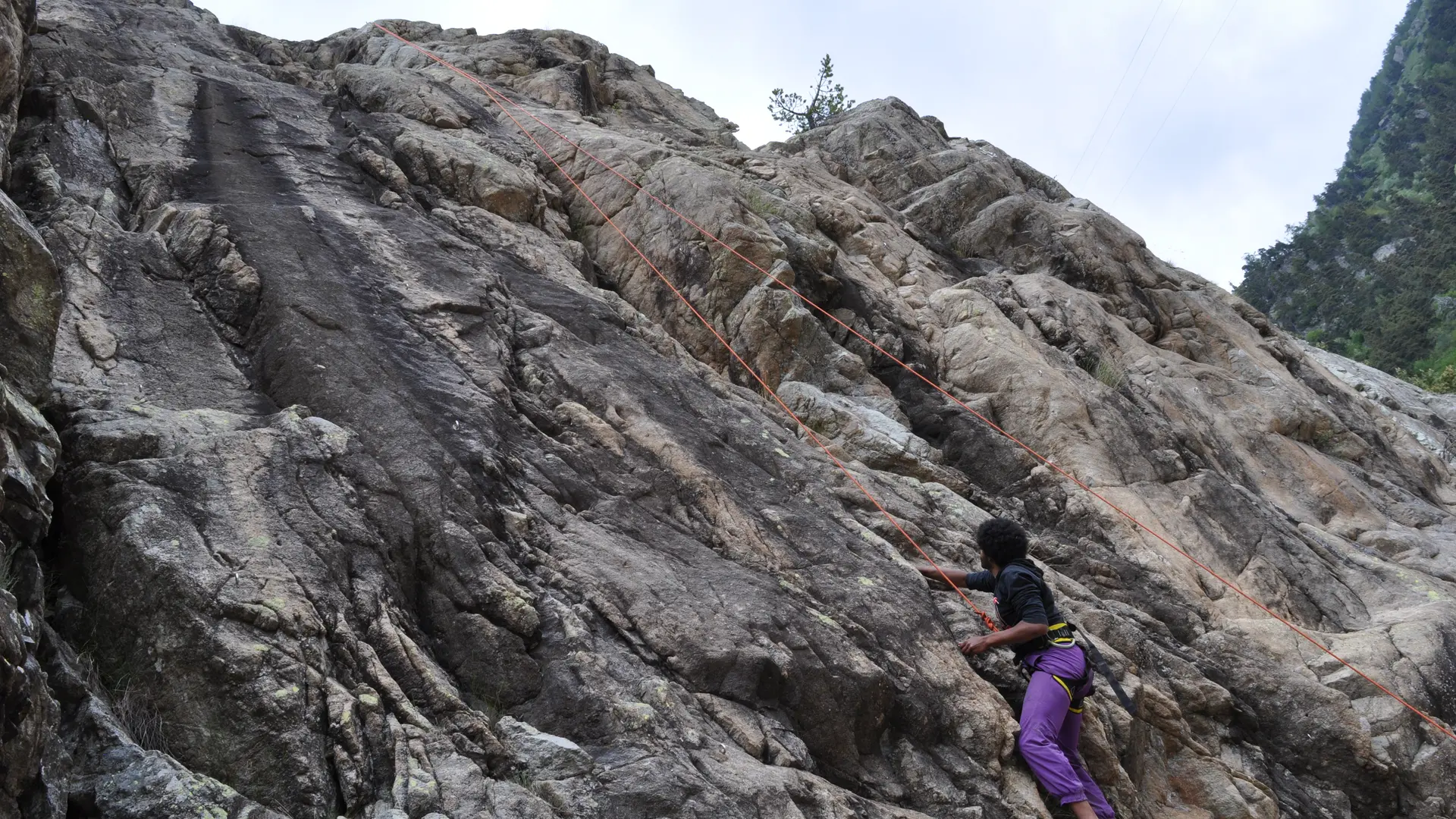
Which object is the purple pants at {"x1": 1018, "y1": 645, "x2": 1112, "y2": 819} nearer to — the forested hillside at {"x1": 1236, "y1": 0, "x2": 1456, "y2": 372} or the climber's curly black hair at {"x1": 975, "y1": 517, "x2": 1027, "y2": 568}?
the climber's curly black hair at {"x1": 975, "y1": 517, "x2": 1027, "y2": 568}

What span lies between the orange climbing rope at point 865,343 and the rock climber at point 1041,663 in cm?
64

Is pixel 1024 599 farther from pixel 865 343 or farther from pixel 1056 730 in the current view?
pixel 865 343

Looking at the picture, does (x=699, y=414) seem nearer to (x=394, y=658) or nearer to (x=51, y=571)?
(x=394, y=658)

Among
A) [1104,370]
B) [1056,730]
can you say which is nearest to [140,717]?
[1056,730]

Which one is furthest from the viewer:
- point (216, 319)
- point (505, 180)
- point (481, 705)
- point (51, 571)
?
point (505, 180)

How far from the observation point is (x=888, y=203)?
70.1 ft

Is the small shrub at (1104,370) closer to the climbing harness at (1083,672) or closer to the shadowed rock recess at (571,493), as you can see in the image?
the shadowed rock recess at (571,493)

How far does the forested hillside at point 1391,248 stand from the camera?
55750mm

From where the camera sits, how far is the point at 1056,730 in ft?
25.8

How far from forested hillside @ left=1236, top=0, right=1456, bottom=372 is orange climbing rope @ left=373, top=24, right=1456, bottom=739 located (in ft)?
157

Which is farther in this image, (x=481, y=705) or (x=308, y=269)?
(x=308, y=269)

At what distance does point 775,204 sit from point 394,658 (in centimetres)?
1141

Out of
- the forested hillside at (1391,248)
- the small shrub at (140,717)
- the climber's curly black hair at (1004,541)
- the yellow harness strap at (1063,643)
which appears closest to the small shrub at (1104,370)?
the climber's curly black hair at (1004,541)

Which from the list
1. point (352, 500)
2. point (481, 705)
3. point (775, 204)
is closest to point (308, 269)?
point (352, 500)
